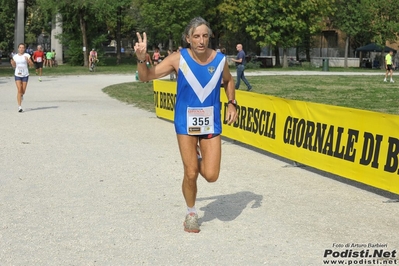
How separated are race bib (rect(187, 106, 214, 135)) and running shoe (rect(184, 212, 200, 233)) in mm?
807

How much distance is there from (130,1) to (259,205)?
62.1 m

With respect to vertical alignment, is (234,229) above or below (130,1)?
below

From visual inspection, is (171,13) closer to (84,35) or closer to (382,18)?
(84,35)

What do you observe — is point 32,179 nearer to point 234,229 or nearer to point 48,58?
point 234,229

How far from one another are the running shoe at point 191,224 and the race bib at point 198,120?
2.65 feet

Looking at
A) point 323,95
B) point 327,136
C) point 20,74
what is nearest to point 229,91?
point 327,136

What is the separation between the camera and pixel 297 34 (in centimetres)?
6500

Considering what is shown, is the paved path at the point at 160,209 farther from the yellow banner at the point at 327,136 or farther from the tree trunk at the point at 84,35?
the tree trunk at the point at 84,35

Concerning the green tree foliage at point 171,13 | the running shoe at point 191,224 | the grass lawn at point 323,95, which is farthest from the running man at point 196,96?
the green tree foliage at point 171,13

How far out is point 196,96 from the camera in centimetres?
696

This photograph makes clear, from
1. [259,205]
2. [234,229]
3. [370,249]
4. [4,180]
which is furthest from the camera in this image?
[4,180]

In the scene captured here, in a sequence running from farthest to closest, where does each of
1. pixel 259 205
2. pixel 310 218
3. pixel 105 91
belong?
pixel 105 91 → pixel 259 205 → pixel 310 218

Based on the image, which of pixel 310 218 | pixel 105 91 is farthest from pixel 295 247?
pixel 105 91

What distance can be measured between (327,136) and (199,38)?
3.99 meters
